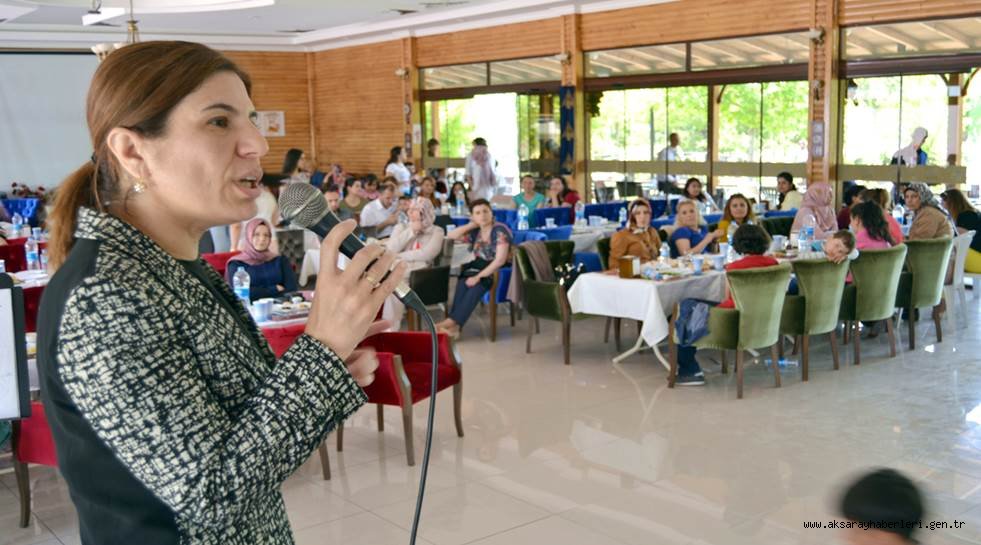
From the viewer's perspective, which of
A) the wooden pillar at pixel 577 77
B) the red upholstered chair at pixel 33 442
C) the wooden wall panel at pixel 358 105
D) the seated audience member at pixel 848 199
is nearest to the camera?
the red upholstered chair at pixel 33 442

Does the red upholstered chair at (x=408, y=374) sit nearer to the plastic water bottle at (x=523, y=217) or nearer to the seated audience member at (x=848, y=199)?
the plastic water bottle at (x=523, y=217)

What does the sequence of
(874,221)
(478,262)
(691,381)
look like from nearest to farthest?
(691,381)
(874,221)
(478,262)

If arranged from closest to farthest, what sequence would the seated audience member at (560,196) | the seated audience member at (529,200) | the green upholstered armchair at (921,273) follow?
the green upholstered armchair at (921,273), the seated audience member at (529,200), the seated audience member at (560,196)

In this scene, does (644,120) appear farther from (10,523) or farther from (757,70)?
(10,523)

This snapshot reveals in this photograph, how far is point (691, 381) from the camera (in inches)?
297

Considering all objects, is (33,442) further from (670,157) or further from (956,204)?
(670,157)

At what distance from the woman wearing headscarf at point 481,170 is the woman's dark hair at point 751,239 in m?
9.89

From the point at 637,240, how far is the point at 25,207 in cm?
1157

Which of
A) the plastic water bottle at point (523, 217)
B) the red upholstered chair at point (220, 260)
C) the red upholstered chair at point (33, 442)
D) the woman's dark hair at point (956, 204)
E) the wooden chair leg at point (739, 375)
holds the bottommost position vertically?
the wooden chair leg at point (739, 375)

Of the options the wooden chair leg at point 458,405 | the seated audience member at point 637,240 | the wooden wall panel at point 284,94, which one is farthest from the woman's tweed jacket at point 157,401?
the wooden wall panel at point 284,94

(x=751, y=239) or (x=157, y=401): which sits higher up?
(x=157, y=401)

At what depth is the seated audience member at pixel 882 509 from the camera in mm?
2342

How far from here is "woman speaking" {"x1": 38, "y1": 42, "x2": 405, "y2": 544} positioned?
117 centimetres

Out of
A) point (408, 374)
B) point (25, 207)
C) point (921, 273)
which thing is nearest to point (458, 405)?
point (408, 374)
